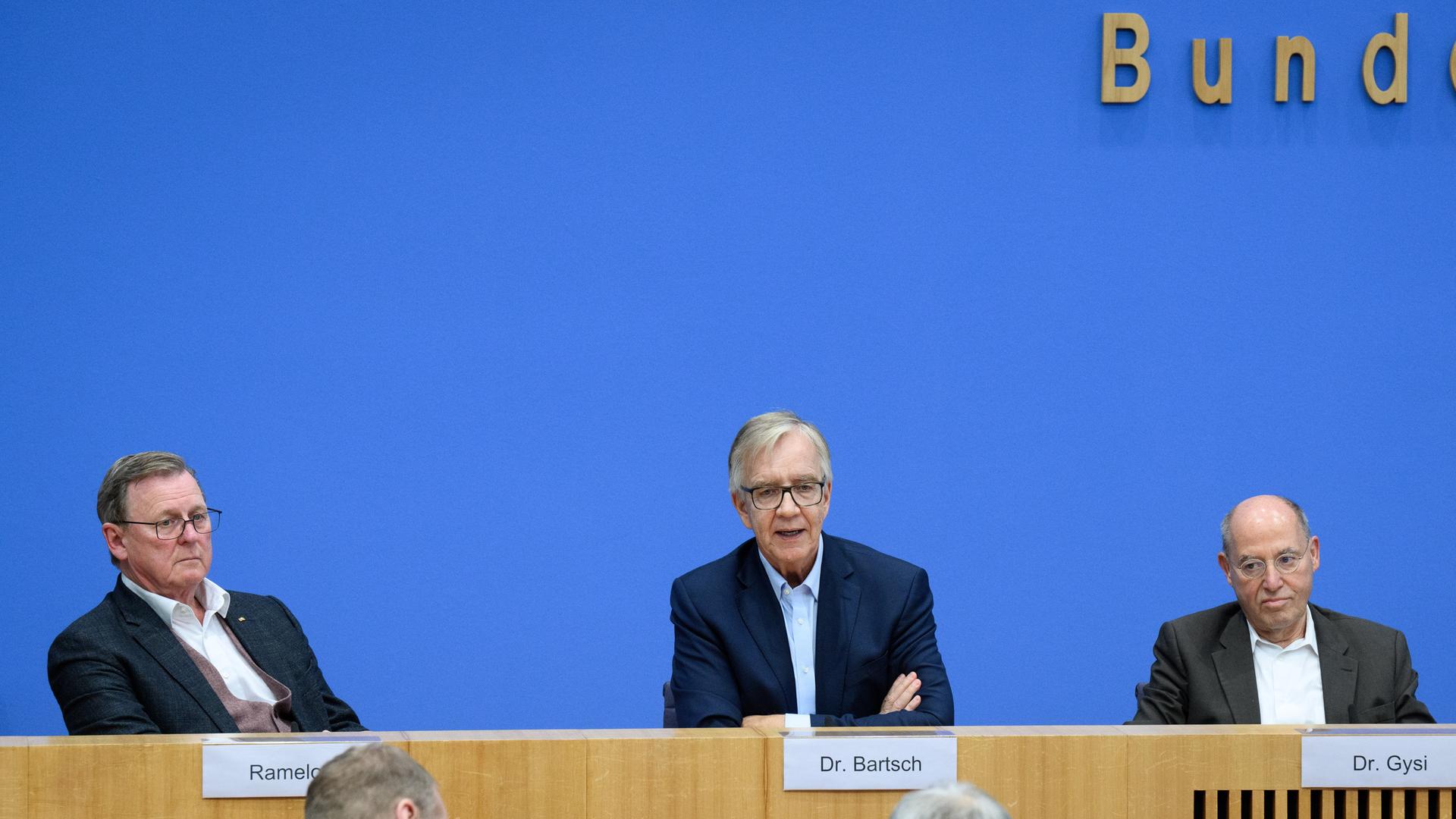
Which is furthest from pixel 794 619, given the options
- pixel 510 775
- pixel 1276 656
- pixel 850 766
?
pixel 1276 656

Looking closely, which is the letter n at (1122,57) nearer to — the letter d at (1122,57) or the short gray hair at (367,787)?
the letter d at (1122,57)

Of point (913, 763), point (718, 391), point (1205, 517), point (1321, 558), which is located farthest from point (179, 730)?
Answer: point (1321, 558)

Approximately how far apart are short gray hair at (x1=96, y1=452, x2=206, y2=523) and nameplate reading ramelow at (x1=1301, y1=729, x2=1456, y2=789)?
2062mm

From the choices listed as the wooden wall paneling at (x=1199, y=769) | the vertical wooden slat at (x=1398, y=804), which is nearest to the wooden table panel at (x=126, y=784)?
the wooden wall paneling at (x=1199, y=769)

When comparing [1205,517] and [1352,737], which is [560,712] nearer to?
[1205,517]

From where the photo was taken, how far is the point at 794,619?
295 cm

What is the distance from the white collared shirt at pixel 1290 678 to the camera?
3086 millimetres

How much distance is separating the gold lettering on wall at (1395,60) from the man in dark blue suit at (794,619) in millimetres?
2209

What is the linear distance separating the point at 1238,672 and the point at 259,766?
75.1 inches

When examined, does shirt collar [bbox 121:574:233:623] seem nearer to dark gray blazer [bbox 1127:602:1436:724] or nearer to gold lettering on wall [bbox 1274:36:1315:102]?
dark gray blazer [bbox 1127:602:1436:724]

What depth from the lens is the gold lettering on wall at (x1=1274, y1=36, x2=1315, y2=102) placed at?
13.8 feet

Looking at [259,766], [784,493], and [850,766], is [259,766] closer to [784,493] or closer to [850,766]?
[850,766]

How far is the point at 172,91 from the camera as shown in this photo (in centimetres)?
408

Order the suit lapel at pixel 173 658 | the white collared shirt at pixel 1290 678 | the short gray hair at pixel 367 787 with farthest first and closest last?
the white collared shirt at pixel 1290 678, the suit lapel at pixel 173 658, the short gray hair at pixel 367 787
